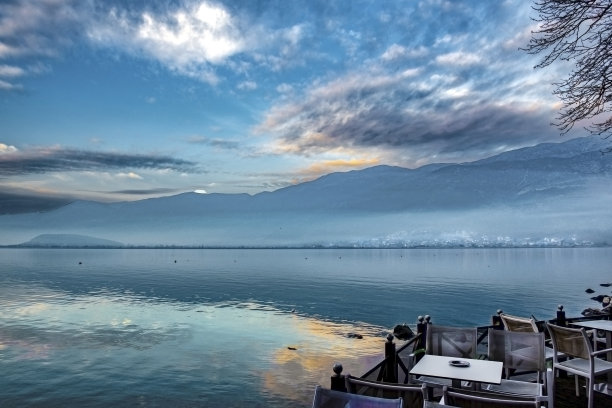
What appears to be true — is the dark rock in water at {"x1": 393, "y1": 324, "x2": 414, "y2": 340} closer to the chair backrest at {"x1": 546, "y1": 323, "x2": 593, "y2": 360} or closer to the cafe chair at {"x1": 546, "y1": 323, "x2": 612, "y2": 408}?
the cafe chair at {"x1": 546, "y1": 323, "x2": 612, "y2": 408}

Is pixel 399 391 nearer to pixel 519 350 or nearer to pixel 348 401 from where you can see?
pixel 348 401

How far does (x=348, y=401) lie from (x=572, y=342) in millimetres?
5088

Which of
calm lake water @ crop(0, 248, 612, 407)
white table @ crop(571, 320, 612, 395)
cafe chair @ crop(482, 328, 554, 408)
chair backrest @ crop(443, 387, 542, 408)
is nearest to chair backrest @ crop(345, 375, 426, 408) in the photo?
chair backrest @ crop(443, 387, 542, 408)

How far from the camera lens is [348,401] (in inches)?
165

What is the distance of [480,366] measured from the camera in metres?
6.53

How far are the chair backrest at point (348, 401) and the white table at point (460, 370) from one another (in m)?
2.24

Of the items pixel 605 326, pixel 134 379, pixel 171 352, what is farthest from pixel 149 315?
pixel 605 326

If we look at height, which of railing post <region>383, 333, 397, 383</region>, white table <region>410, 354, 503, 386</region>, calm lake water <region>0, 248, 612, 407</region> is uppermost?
white table <region>410, 354, 503, 386</region>

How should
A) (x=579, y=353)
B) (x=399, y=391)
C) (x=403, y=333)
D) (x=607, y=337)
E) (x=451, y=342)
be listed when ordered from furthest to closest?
(x=403, y=333) < (x=607, y=337) < (x=451, y=342) < (x=579, y=353) < (x=399, y=391)

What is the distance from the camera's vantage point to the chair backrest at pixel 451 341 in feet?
24.5

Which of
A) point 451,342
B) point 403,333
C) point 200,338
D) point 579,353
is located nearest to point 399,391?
point 451,342

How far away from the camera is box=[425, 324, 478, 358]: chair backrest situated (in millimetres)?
7469

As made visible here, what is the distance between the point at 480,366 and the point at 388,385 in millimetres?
2854

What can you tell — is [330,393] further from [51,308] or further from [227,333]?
[51,308]
